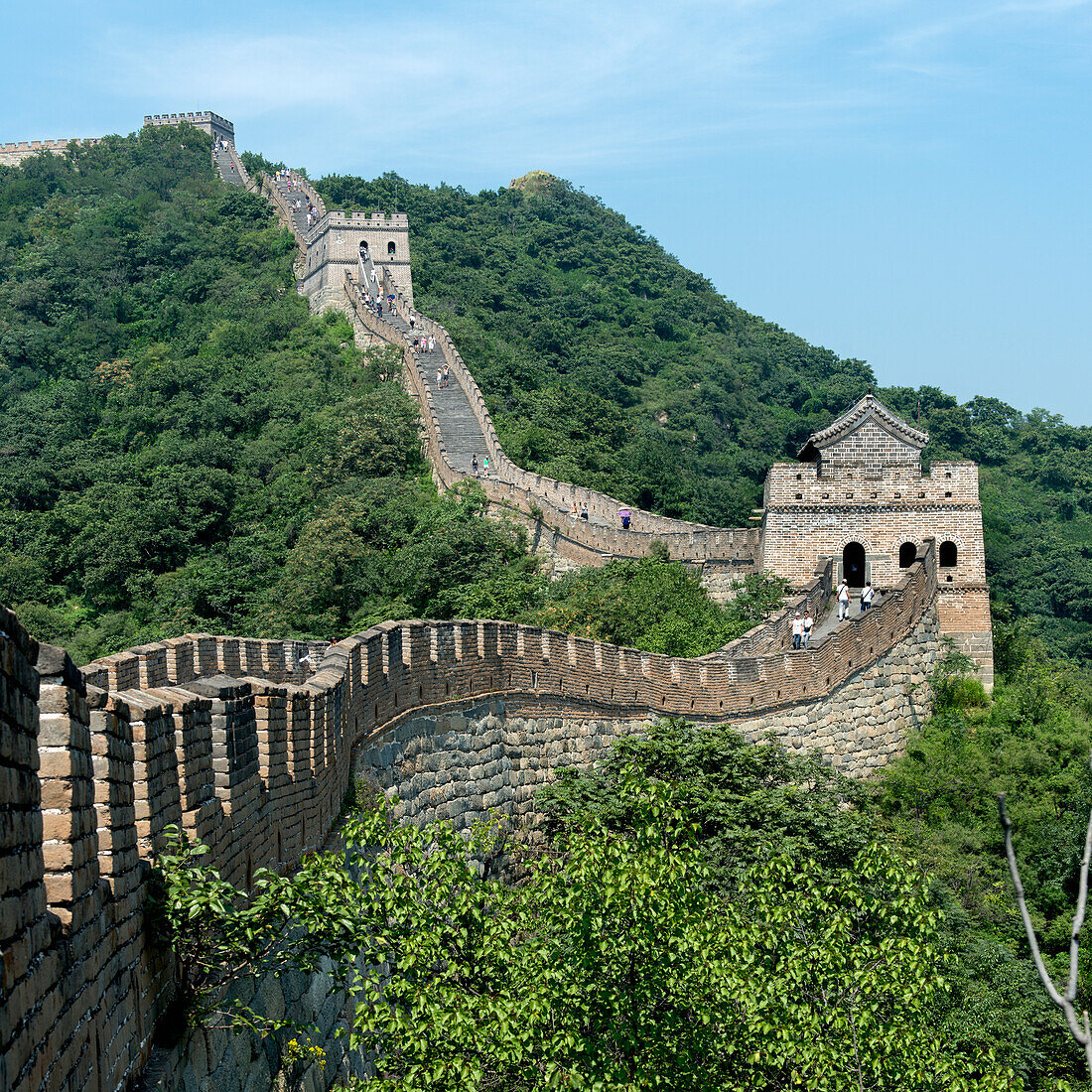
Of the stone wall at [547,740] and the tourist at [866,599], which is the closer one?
the stone wall at [547,740]

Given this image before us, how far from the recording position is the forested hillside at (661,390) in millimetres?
49125

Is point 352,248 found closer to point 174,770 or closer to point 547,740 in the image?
point 547,740

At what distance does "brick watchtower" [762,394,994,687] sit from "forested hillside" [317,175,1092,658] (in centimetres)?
1466

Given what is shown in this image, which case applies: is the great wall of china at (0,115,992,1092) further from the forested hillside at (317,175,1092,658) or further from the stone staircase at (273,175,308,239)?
the stone staircase at (273,175,308,239)

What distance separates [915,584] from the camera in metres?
26.2

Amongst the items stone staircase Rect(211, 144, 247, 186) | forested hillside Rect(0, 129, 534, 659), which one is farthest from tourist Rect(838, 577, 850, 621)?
stone staircase Rect(211, 144, 247, 186)

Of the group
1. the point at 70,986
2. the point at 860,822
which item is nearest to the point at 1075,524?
the point at 860,822

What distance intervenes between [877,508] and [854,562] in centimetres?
114

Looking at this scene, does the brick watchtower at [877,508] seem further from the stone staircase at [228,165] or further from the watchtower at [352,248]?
the stone staircase at [228,165]

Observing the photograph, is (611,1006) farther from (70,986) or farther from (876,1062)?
(70,986)

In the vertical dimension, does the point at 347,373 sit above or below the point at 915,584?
above

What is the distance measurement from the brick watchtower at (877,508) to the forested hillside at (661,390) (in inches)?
577

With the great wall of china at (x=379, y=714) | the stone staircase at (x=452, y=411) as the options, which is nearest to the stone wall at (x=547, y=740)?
the great wall of china at (x=379, y=714)

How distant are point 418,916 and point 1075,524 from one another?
6447 cm
